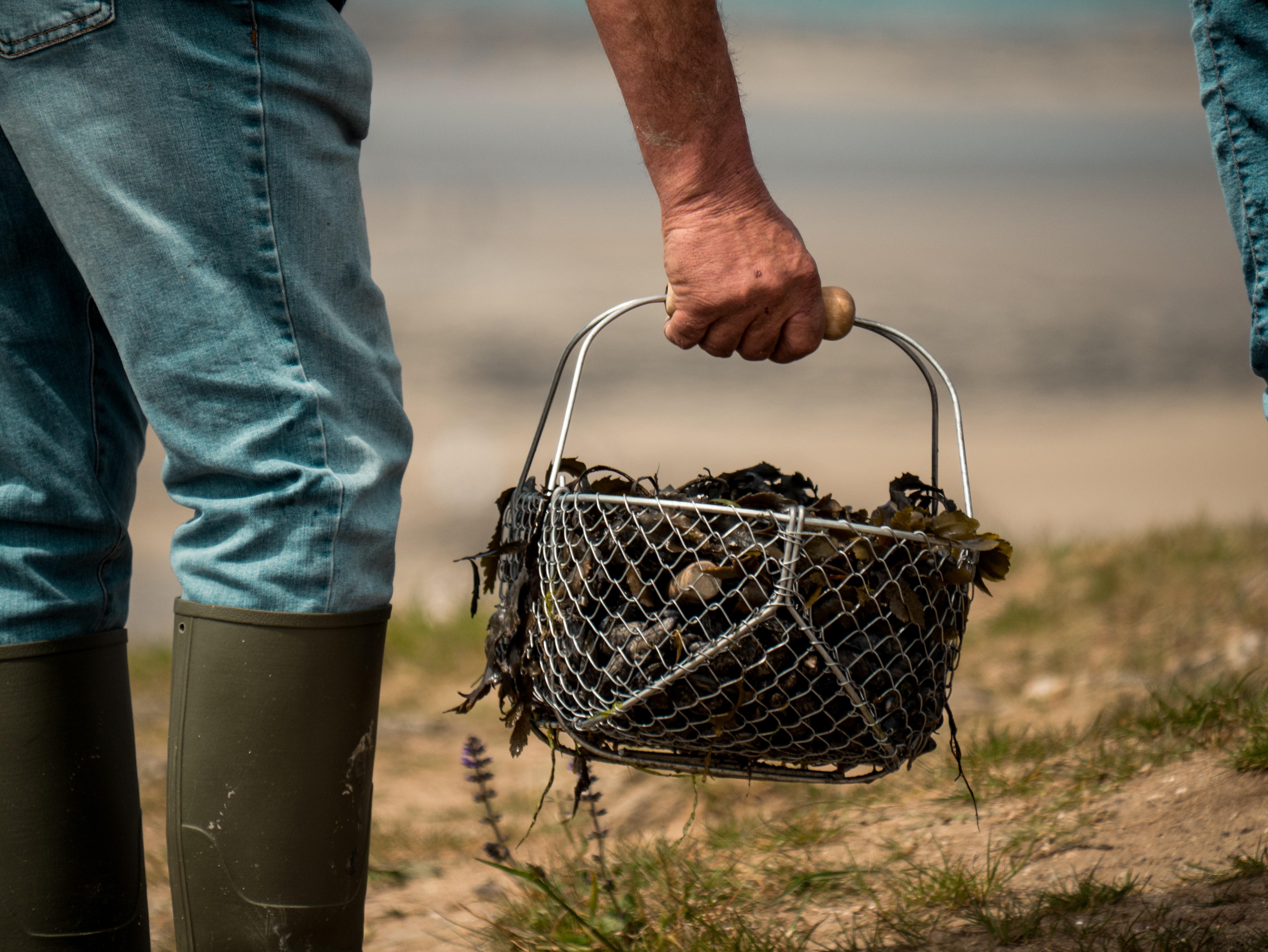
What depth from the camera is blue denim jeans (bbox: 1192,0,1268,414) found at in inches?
57.0

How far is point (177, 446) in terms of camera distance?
48.3 inches

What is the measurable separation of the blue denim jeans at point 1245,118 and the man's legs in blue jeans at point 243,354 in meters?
1.04

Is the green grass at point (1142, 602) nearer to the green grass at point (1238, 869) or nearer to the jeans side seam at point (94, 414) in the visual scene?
the green grass at point (1238, 869)

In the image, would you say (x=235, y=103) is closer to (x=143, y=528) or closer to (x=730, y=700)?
(x=730, y=700)

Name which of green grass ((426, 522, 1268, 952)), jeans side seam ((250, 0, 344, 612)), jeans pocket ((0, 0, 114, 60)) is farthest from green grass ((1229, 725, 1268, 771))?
jeans pocket ((0, 0, 114, 60))

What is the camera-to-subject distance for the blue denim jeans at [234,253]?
45.8 inches

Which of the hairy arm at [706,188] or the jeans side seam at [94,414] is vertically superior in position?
the hairy arm at [706,188]

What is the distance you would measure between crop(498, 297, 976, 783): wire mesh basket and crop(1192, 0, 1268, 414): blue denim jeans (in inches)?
21.8

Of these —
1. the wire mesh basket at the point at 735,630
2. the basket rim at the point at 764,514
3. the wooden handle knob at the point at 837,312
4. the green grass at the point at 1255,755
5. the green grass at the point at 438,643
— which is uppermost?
the wooden handle knob at the point at 837,312

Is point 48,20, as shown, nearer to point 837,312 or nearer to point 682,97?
point 682,97

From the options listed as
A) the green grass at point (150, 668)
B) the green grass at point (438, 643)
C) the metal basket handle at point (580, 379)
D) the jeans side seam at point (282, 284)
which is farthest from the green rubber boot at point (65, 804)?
the green grass at point (150, 668)

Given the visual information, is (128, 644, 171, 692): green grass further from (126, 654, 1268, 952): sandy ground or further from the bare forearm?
the bare forearm

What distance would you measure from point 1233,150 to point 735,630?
911 millimetres

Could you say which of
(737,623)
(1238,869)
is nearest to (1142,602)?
(1238,869)
